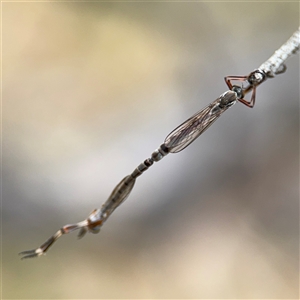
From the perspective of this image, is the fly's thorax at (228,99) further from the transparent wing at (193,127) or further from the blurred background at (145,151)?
the blurred background at (145,151)

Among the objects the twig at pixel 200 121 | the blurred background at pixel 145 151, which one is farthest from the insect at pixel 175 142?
the blurred background at pixel 145 151

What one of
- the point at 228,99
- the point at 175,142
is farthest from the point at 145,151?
the point at 228,99

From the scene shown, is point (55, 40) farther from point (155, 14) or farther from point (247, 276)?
point (247, 276)

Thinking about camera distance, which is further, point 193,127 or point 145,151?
point 145,151

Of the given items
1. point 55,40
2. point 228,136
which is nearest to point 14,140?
point 55,40

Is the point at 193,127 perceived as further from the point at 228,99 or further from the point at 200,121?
the point at 228,99

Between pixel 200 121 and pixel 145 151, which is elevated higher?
pixel 145 151

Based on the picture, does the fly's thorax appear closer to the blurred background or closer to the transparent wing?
the transparent wing
